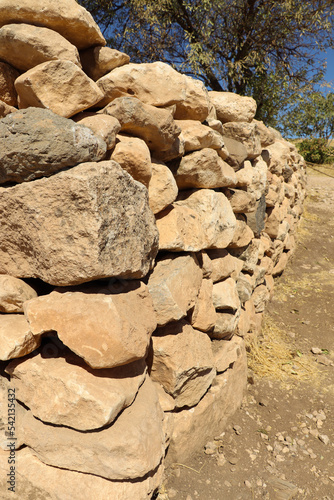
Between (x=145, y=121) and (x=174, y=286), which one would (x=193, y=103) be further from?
(x=174, y=286)

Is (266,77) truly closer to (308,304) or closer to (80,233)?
(308,304)

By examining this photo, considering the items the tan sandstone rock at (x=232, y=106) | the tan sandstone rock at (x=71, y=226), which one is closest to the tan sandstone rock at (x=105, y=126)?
the tan sandstone rock at (x=71, y=226)

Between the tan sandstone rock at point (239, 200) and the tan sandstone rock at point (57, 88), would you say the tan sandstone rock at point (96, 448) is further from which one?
the tan sandstone rock at point (239, 200)

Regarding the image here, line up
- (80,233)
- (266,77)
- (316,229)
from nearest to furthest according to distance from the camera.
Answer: (80,233) < (316,229) < (266,77)

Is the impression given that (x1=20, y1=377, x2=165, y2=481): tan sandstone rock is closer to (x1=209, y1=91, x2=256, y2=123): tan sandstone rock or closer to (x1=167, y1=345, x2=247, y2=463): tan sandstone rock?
(x1=167, y1=345, x2=247, y2=463): tan sandstone rock

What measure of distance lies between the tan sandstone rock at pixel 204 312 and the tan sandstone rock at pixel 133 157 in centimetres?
94

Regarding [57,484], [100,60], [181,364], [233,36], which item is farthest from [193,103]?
[233,36]

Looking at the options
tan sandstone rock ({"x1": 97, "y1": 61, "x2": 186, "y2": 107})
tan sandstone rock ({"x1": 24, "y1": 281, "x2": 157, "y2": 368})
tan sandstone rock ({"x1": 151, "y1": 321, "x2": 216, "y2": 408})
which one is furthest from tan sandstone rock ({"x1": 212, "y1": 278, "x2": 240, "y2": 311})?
tan sandstone rock ({"x1": 97, "y1": 61, "x2": 186, "y2": 107})

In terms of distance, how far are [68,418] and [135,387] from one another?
33 cm

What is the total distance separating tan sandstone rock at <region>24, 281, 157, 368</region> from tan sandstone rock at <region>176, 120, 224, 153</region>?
4.46ft

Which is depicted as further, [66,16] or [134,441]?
[66,16]

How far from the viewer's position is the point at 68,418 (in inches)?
61.7

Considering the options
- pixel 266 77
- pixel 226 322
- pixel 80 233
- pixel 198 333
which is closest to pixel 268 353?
pixel 226 322

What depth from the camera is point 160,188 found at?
2.14 m
